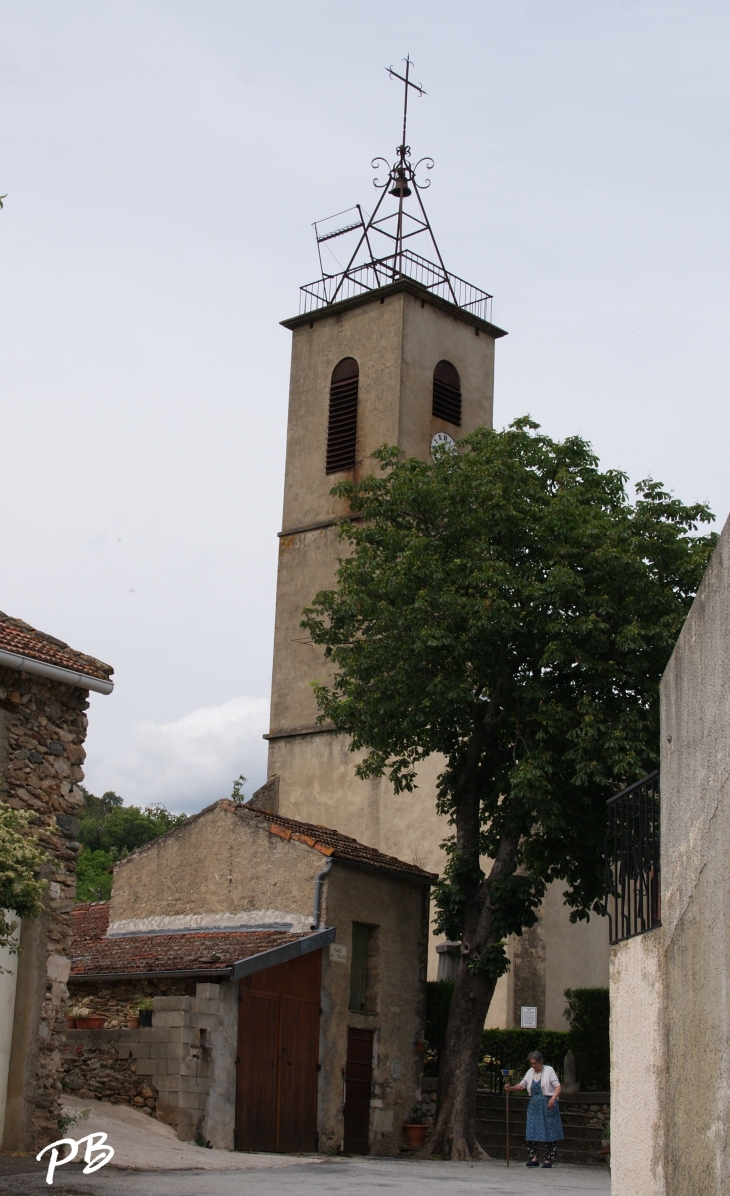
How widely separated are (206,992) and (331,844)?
15.5ft

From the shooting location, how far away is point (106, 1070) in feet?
64.7

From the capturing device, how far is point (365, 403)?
34812mm

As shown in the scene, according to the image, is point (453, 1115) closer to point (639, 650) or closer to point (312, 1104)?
point (312, 1104)

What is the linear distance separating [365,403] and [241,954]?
1757cm

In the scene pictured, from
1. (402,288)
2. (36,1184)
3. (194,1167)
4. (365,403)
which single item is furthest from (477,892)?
(402,288)

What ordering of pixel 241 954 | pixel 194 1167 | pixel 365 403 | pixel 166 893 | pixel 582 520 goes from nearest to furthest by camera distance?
pixel 194 1167
pixel 241 954
pixel 582 520
pixel 166 893
pixel 365 403

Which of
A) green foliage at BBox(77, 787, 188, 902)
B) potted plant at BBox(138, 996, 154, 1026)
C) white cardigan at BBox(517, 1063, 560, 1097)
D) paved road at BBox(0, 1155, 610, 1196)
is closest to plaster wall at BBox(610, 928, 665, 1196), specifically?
paved road at BBox(0, 1155, 610, 1196)

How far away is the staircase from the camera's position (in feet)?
77.0

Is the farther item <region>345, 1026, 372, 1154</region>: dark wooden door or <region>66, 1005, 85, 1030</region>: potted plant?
<region>345, 1026, 372, 1154</region>: dark wooden door

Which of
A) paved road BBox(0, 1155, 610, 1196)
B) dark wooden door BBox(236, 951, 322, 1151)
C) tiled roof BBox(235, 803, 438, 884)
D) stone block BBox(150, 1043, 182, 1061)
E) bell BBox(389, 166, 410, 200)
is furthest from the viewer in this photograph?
bell BBox(389, 166, 410, 200)

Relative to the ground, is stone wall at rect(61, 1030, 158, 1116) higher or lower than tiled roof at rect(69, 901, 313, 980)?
lower

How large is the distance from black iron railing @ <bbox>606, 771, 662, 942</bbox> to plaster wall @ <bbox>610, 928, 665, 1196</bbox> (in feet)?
0.60

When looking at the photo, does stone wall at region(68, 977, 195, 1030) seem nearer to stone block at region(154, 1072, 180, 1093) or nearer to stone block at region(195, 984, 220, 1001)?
stone block at region(195, 984, 220, 1001)

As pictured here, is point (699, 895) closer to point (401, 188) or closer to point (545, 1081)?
point (545, 1081)
